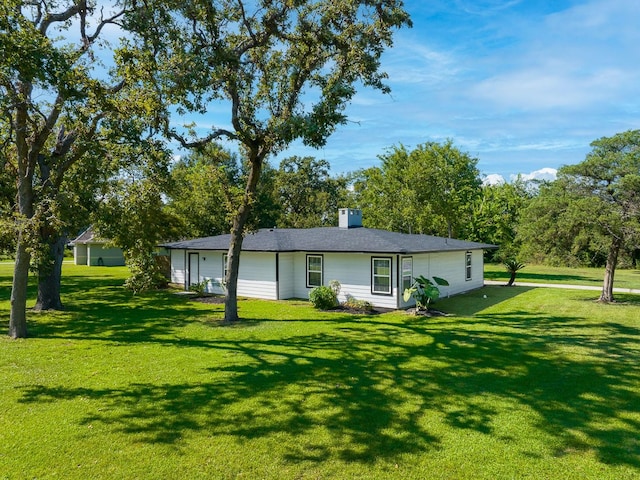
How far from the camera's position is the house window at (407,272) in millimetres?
16203

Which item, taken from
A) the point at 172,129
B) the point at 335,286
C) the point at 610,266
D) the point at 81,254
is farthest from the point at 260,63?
the point at 81,254

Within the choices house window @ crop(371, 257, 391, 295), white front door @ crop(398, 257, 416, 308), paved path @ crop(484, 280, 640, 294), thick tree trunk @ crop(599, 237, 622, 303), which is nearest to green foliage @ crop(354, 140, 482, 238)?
paved path @ crop(484, 280, 640, 294)

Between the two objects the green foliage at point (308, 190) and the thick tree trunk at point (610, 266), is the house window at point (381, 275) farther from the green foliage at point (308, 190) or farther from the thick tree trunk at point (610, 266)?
the green foliage at point (308, 190)

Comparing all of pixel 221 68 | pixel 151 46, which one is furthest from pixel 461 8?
pixel 151 46

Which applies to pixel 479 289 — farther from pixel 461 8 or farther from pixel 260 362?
pixel 260 362

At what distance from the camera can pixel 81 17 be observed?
39.1ft

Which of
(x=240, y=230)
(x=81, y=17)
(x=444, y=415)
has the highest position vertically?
(x=81, y=17)

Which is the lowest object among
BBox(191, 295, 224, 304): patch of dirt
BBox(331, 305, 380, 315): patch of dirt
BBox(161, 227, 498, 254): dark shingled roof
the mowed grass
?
the mowed grass

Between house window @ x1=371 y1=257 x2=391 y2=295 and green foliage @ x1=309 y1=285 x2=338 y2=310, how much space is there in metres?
1.62

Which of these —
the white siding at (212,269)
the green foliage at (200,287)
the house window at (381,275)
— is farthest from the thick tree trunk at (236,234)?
the green foliage at (200,287)

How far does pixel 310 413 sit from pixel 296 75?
33.1ft

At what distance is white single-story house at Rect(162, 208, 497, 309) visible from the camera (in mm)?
16359

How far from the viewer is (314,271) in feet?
60.4

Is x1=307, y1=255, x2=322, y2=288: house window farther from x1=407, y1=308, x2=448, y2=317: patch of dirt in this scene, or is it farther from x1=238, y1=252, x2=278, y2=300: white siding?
x1=407, y1=308, x2=448, y2=317: patch of dirt
